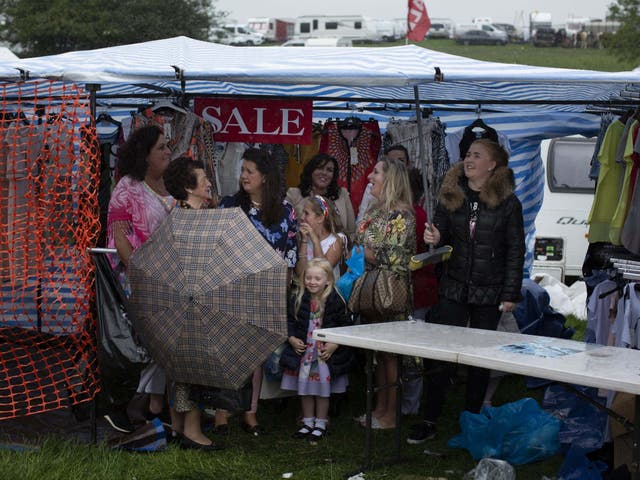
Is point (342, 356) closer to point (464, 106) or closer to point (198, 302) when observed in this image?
point (198, 302)

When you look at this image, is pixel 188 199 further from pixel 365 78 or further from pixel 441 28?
pixel 441 28

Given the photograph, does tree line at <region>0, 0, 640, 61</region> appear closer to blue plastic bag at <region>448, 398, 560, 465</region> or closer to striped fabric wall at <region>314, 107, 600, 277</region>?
striped fabric wall at <region>314, 107, 600, 277</region>

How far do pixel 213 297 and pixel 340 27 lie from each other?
62.5 m

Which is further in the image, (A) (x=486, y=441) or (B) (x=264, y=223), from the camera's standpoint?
(B) (x=264, y=223)

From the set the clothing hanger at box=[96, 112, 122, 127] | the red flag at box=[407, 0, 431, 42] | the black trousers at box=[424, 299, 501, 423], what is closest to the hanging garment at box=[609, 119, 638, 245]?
the black trousers at box=[424, 299, 501, 423]

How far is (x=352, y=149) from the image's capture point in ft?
30.3

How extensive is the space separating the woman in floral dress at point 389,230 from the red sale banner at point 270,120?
4.46 ft

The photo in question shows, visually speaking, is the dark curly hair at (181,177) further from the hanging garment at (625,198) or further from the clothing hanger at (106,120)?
the hanging garment at (625,198)

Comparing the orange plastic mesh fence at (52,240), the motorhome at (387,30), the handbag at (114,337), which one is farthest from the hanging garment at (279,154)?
the motorhome at (387,30)

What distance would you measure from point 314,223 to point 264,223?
1.43 ft

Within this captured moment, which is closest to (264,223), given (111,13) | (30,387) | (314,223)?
(314,223)

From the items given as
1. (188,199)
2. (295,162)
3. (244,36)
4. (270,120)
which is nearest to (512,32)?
(244,36)

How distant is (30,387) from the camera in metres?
7.38

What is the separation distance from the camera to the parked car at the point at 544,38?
195 feet
